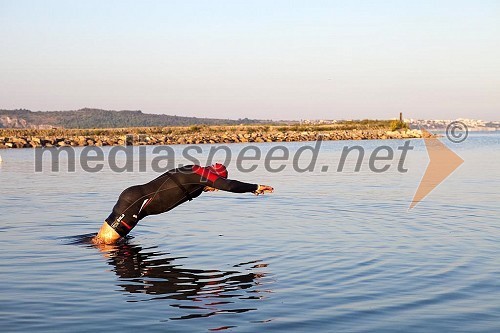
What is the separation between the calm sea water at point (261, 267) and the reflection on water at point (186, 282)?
0.03 m

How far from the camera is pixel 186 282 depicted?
10484 millimetres

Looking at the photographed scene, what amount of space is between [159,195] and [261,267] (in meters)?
2.80

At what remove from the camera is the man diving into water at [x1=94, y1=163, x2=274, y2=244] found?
506 inches

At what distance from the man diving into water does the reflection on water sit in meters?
0.80

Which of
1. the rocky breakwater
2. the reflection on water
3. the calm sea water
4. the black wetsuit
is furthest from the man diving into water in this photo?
the rocky breakwater

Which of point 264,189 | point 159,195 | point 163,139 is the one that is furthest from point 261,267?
point 163,139

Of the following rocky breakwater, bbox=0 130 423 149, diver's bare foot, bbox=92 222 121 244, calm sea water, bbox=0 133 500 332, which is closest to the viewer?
calm sea water, bbox=0 133 500 332

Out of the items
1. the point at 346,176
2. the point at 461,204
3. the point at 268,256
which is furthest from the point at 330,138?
the point at 268,256

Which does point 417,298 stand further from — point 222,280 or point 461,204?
point 461,204

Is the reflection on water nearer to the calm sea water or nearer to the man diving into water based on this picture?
the calm sea water

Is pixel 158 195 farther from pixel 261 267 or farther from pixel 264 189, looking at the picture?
pixel 261 267

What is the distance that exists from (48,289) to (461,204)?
12.7 m

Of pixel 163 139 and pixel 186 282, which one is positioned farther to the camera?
pixel 163 139

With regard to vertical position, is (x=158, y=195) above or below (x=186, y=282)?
above
